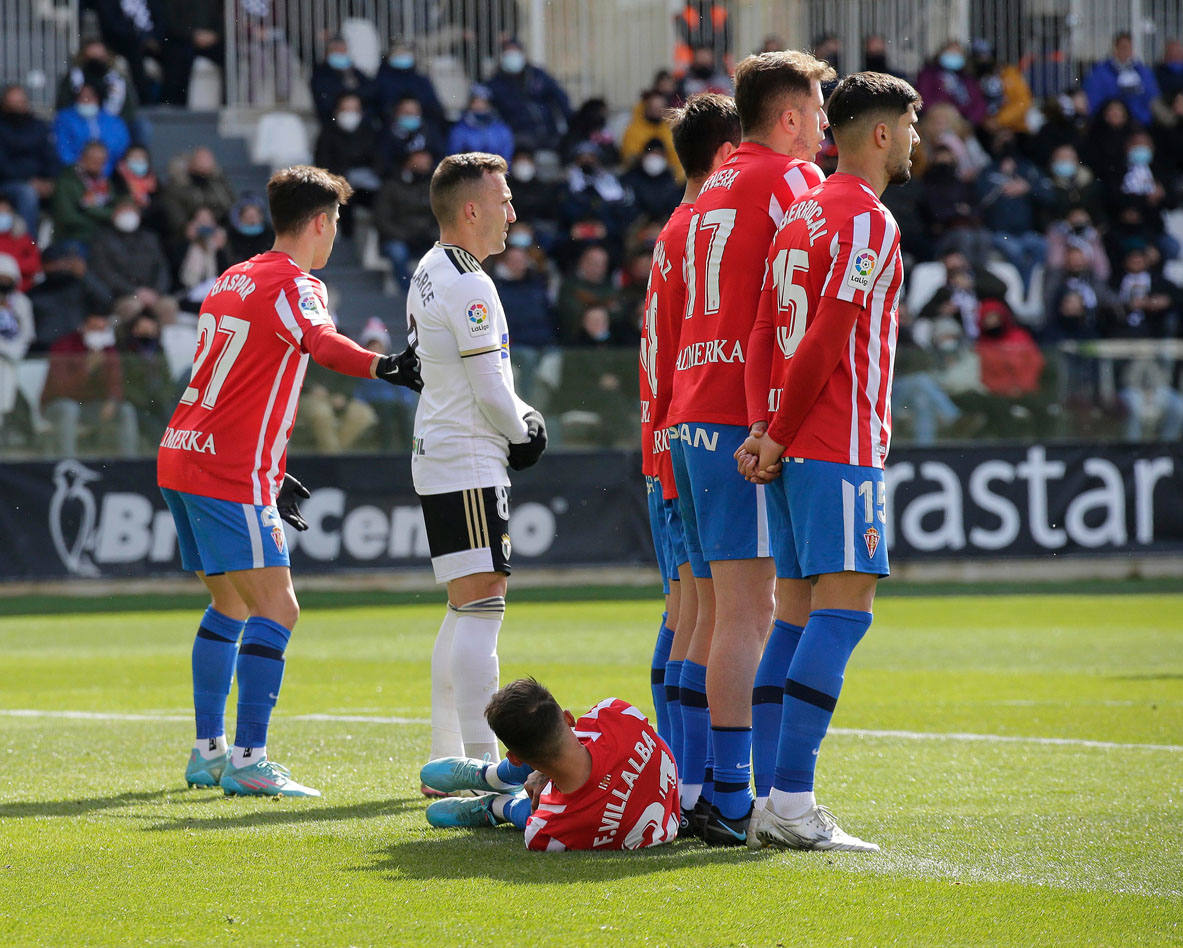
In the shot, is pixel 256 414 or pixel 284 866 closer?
pixel 284 866

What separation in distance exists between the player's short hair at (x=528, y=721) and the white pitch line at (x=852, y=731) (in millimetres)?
2950

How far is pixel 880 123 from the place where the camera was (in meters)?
4.94

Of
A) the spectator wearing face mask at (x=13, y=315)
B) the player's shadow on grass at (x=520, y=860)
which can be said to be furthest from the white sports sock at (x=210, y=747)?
the spectator wearing face mask at (x=13, y=315)

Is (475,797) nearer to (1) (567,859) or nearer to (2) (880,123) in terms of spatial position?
(1) (567,859)

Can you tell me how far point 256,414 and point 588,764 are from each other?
2.20 m

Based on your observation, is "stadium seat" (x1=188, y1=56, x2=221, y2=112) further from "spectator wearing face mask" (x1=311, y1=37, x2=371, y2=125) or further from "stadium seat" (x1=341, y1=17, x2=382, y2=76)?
"spectator wearing face mask" (x1=311, y1=37, x2=371, y2=125)

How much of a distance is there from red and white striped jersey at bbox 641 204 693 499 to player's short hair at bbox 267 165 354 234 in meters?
1.49

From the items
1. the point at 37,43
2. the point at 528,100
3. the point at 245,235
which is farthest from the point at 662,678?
the point at 37,43

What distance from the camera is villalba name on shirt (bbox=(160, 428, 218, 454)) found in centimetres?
627

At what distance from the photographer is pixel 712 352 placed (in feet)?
17.0

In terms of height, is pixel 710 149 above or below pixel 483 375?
above

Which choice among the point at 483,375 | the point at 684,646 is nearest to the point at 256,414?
the point at 483,375

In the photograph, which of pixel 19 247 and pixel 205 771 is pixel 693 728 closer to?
pixel 205 771

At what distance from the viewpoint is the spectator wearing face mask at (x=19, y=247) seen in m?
18.1
